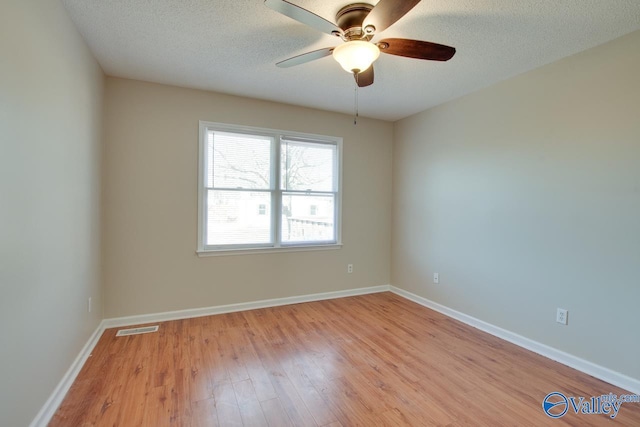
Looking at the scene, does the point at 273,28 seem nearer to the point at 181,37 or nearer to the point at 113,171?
the point at 181,37

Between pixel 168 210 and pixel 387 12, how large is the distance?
9.28ft

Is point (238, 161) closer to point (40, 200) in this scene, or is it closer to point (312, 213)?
point (312, 213)

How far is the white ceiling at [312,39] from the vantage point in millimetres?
1925

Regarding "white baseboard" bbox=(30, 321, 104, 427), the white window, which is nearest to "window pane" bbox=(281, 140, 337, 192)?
the white window

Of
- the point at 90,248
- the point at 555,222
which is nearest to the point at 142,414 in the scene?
the point at 90,248

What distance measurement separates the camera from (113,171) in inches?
120

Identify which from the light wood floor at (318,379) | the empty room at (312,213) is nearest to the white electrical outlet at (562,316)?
the empty room at (312,213)

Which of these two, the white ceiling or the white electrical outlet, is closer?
the white ceiling

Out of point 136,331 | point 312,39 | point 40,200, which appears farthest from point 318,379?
point 312,39

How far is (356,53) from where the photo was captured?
74.0 inches

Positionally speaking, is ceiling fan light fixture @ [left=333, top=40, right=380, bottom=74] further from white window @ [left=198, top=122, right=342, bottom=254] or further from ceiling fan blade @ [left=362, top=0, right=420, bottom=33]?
white window @ [left=198, top=122, right=342, bottom=254]

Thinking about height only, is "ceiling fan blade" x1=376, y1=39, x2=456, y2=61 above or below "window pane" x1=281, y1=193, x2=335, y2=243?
above

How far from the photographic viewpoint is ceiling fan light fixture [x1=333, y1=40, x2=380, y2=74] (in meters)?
1.86

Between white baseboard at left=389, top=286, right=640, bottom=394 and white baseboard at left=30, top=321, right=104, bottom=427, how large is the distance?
359cm
